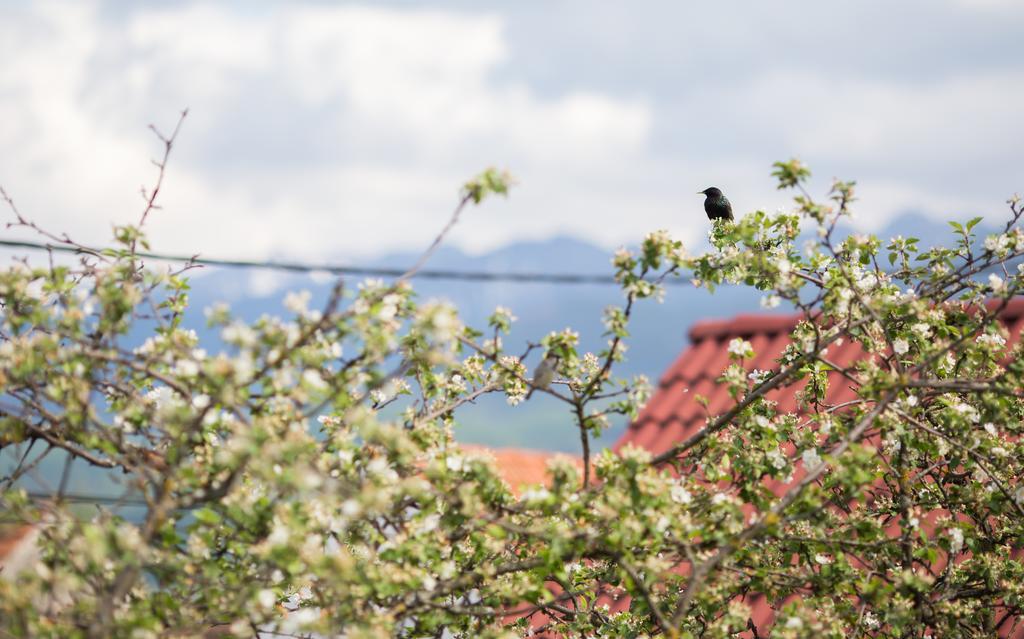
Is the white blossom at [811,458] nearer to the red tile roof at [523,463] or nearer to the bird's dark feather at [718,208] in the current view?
the bird's dark feather at [718,208]

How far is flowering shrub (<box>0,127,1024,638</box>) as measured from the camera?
2.74 m

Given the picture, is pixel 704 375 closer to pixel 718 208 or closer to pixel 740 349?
pixel 718 208

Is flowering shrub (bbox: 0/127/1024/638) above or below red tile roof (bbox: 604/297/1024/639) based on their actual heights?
below

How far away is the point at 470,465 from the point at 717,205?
6.75 feet

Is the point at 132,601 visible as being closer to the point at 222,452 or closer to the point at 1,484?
the point at 222,452

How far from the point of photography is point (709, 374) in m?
8.91

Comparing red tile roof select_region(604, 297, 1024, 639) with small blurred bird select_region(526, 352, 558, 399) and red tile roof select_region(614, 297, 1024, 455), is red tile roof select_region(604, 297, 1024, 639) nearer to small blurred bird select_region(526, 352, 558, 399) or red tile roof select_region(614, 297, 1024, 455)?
red tile roof select_region(614, 297, 1024, 455)

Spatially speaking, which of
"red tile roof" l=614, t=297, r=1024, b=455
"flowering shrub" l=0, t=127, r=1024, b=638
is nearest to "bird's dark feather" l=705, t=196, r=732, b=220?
"flowering shrub" l=0, t=127, r=1024, b=638

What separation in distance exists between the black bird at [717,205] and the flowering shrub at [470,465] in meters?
0.51

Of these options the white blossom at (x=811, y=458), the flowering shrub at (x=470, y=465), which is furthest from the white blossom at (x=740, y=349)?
the white blossom at (x=811, y=458)

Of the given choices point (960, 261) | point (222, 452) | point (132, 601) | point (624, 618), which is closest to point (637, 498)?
point (624, 618)

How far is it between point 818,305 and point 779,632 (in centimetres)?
137

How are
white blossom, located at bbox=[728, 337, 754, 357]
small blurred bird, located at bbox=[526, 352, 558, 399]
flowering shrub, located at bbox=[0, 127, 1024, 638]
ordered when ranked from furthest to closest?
white blossom, located at bbox=[728, 337, 754, 357], small blurred bird, located at bbox=[526, 352, 558, 399], flowering shrub, located at bbox=[0, 127, 1024, 638]

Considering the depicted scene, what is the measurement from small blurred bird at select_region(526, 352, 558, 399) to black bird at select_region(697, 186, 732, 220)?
4.73 ft
